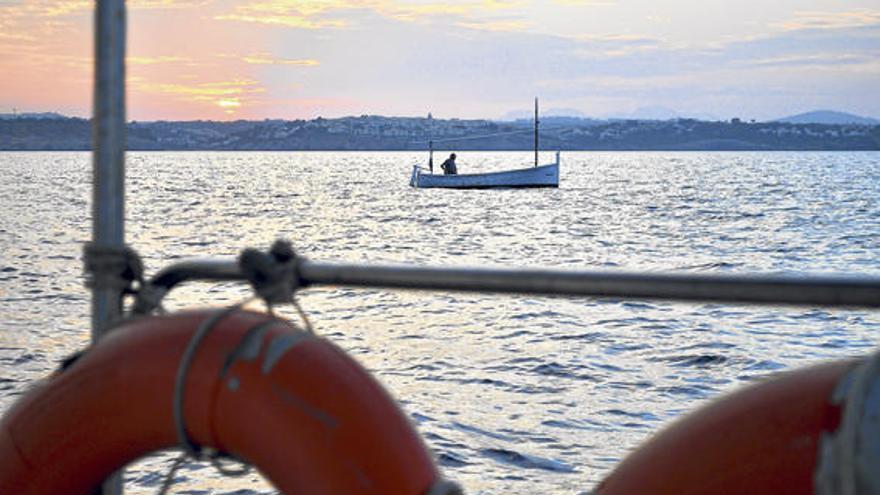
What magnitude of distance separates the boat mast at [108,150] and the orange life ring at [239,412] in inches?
7.0

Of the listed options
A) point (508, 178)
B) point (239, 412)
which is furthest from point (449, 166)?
point (239, 412)

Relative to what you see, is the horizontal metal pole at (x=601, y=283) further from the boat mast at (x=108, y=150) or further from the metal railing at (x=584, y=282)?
the boat mast at (x=108, y=150)

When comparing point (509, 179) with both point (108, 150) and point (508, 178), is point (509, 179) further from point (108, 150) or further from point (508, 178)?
point (108, 150)

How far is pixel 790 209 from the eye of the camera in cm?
4841

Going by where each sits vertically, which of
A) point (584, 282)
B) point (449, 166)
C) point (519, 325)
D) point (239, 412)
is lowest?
point (519, 325)

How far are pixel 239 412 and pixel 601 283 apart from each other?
64cm

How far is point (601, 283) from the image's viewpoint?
6.00ft

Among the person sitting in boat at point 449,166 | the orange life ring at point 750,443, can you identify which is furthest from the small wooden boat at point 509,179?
the orange life ring at point 750,443

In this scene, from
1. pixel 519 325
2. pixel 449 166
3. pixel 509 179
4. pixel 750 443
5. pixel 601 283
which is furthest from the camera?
pixel 509 179

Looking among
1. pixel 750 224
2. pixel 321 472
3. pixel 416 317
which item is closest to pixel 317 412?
pixel 321 472

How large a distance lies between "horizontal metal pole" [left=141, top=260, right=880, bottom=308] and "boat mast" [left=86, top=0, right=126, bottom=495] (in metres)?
0.24

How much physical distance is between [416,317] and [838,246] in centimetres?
1847

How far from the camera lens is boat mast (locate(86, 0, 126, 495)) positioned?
227 centimetres

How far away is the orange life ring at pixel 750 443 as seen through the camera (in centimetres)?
144
